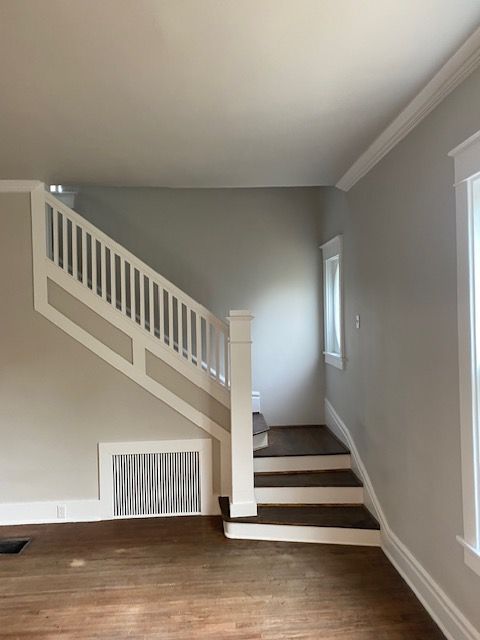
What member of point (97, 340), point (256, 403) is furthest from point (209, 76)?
point (256, 403)

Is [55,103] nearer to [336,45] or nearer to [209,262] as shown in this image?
[336,45]

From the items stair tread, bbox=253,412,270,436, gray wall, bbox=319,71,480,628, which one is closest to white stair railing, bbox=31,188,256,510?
stair tread, bbox=253,412,270,436

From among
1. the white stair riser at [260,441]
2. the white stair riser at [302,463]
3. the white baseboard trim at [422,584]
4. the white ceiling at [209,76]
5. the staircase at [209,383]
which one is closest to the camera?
the white ceiling at [209,76]

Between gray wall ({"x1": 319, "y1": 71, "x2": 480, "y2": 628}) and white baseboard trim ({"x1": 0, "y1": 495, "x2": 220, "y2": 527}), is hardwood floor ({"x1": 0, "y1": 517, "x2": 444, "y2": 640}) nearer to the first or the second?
white baseboard trim ({"x1": 0, "y1": 495, "x2": 220, "y2": 527})

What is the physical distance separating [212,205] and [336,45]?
3199mm

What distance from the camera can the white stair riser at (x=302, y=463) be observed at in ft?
13.3

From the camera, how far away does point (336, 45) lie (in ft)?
6.66

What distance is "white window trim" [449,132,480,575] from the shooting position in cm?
216

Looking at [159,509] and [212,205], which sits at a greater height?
[212,205]

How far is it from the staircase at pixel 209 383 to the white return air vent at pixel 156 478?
0.29ft

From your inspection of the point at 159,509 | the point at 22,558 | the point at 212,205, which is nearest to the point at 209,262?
the point at 212,205

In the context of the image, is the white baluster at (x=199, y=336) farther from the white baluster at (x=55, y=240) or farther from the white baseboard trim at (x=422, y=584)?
the white baseboard trim at (x=422, y=584)

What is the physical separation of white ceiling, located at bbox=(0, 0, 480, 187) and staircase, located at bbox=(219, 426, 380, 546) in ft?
7.61

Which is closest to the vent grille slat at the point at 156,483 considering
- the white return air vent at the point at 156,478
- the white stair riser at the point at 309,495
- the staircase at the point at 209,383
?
the white return air vent at the point at 156,478
